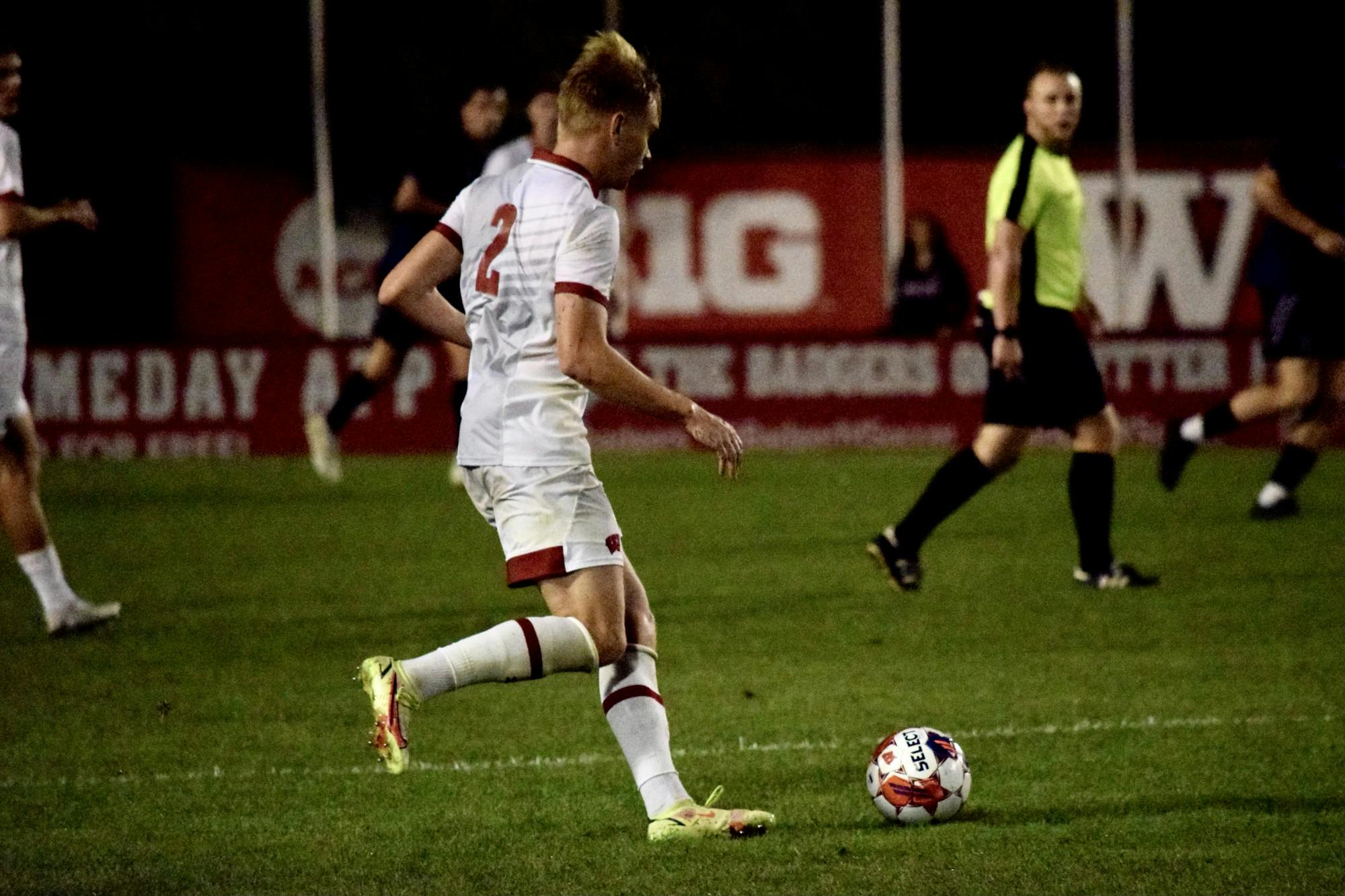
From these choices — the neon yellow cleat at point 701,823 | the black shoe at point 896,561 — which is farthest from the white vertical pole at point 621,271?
the neon yellow cleat at point 701,823

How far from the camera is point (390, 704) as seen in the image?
4.64 metres

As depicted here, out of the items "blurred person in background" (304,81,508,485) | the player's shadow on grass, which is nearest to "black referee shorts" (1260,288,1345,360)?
"blurred person in background" (304,81,508,485)

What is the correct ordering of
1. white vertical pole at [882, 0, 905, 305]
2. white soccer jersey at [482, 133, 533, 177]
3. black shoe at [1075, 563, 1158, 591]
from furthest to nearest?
1. white vertical pole at [882, 0, 905, 305]
2. white soccer jersey at [482, 133, 533, 177]
3. black shoe at [1075, 563, 1158, 591]

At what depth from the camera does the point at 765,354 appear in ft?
54.8

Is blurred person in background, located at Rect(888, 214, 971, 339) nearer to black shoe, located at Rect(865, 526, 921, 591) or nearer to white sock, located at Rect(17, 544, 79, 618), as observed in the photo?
black shoe, located at Rect(865, 526, 921, 591)

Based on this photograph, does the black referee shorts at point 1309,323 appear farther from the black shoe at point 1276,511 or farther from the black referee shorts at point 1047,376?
the black referee shorts at point 1047,376

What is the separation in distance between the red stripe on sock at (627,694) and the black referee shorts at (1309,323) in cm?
675

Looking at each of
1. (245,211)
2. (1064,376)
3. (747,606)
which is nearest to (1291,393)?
(1064,376)

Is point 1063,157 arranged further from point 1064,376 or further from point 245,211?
point 245,211

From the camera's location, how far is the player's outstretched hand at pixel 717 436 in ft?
15.8

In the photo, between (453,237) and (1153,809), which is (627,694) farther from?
(1153,809)

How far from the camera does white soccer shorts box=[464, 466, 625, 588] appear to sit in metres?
4.91

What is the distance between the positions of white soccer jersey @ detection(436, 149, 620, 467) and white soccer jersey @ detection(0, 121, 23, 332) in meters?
3.40

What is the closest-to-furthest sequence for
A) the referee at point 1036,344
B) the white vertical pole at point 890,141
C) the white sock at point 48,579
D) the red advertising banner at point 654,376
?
1. the white sock at point 48,579
2. the referee at point 1036,344
3. the red advertising banner at point 654,376
4. the white vertical pole at point 890,141
